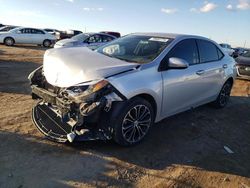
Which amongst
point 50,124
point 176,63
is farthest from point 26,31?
point 176,63

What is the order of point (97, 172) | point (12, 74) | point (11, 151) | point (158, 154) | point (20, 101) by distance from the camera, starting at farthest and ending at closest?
point (12, 74), point (20, 101), point (158, 154), point (11, 151), point (97, 172)

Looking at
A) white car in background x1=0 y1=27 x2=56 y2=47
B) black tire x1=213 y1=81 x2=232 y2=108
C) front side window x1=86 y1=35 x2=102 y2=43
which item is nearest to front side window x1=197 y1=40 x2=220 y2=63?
black tire x1=213 y1=81 x2=232 y2=108

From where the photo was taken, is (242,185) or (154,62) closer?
(242,185)

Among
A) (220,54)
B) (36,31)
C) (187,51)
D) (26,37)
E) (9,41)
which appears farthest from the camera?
(36,31)

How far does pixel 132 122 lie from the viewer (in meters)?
4.65

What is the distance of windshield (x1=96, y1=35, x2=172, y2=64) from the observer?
518 cm

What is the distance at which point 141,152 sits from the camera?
181 inches

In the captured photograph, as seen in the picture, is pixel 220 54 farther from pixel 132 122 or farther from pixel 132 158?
pixel 132 158

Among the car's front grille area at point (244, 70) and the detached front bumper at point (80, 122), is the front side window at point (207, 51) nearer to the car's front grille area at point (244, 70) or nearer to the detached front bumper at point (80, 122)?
the detached front bumper at point (80, 122)

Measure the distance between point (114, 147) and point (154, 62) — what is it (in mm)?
1495

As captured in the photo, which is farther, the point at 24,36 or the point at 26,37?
the point at 26,37

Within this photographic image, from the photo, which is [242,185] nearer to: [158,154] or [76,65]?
[158,154]

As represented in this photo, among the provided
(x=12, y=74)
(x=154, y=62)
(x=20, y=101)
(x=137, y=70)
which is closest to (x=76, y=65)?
(x=137, y=70)

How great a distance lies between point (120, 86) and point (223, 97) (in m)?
4.01
